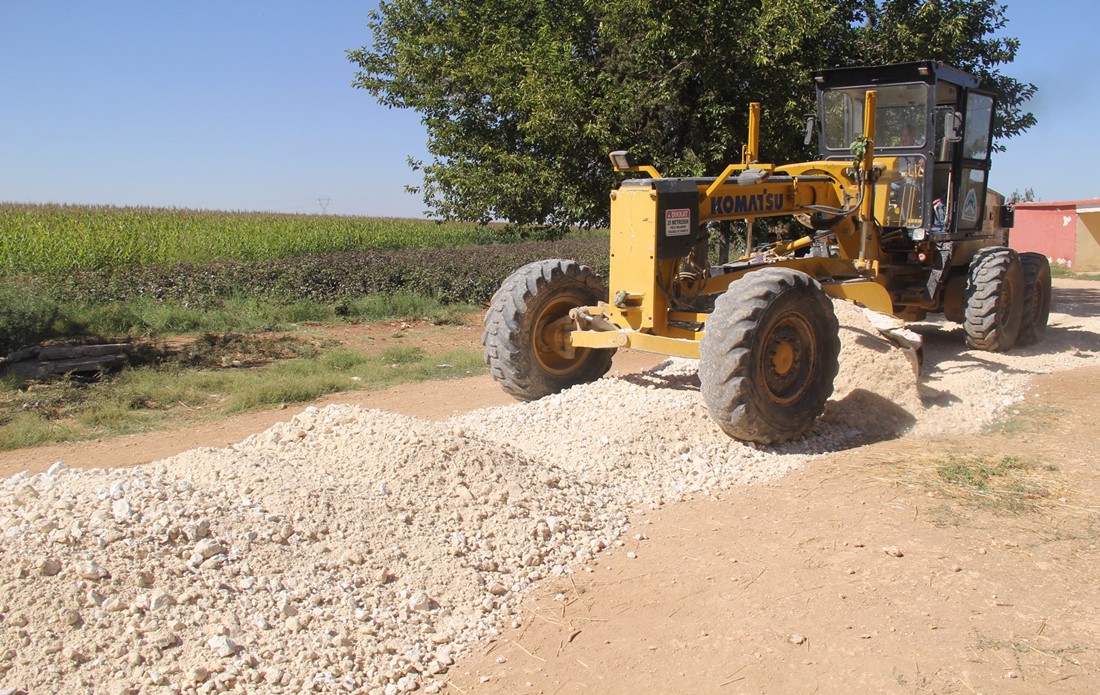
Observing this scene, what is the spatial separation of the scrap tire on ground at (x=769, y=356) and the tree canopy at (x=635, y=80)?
5160mm

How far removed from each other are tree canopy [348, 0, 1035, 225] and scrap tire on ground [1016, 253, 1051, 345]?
3176 millimetres

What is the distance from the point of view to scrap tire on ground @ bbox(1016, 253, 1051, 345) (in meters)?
10.4

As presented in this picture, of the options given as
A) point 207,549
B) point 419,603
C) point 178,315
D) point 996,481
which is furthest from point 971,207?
point 178,315

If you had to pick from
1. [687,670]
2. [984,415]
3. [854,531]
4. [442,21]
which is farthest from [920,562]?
[442,21]

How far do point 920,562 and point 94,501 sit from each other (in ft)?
13.1

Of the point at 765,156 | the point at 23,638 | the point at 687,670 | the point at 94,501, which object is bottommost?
the point at 687,670

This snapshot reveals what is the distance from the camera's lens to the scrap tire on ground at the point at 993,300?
9.67 m

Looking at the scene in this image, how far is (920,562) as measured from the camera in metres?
4.68

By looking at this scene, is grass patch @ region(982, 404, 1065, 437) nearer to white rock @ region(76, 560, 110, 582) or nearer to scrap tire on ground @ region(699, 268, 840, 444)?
scrap tire on ground @ region(699, 268, 840, 444)

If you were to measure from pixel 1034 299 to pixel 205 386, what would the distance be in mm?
9149

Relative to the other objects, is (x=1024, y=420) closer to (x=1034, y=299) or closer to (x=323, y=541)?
(x=1034, y=299)

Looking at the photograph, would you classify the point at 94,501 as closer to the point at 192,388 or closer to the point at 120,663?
the point at 120,663

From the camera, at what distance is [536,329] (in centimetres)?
786

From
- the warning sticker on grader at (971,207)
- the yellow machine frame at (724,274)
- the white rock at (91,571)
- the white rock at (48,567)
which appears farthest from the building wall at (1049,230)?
the white rock at (48,567)
